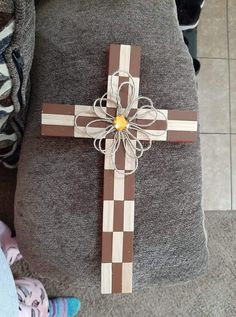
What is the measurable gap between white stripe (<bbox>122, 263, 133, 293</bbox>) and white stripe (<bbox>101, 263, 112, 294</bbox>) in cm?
2

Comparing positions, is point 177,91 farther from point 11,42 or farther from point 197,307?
point 197,307

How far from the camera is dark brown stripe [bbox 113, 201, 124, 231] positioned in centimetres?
65

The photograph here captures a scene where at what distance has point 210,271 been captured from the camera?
113 centimetres

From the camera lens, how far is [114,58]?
2.13 ft

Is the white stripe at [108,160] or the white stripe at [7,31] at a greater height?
the white stripe at [7,31]

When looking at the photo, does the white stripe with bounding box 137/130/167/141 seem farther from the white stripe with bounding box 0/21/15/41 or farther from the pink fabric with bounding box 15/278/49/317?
the pink fabric with bounding box 15/278/49/317

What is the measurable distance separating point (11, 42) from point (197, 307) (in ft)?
3.08

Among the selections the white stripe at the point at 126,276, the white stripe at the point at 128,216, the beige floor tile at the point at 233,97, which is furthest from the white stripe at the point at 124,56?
the beige floor tile at the point at 233,97

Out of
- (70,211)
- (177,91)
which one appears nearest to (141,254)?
(70,211)

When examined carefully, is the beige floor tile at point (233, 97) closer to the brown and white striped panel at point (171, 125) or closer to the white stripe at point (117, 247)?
the brown and white striped panel at point (171, 125)

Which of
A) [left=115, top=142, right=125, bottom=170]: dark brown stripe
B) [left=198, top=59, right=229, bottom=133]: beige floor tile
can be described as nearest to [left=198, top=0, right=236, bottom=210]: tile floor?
[left=198, top=59, right=229, bottom=133]: beige floor tile

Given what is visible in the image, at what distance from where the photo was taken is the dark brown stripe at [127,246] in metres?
0.66

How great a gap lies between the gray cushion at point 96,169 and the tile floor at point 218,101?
501mm

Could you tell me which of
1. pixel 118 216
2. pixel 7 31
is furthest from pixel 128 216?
pixel 7 31
